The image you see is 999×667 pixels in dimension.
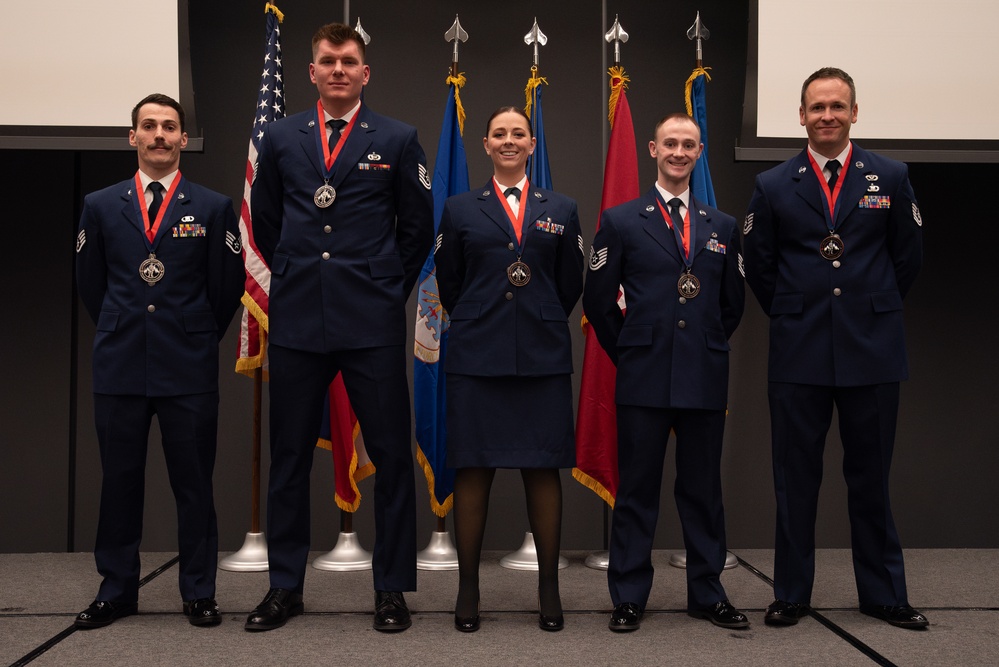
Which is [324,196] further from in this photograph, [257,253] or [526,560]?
[526,560]

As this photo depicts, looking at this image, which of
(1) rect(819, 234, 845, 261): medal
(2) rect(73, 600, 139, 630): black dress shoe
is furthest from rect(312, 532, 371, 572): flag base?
(1) rect(819, 234, 845, 261): medal

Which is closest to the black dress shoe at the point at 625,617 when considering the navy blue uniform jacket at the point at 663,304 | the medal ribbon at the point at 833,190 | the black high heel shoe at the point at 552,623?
the black high heel shoe at the point at 552,623

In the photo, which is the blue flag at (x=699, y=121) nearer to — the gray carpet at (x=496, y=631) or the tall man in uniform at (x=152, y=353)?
the gray carpet at (x=496, y=631)

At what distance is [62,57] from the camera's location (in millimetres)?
3992

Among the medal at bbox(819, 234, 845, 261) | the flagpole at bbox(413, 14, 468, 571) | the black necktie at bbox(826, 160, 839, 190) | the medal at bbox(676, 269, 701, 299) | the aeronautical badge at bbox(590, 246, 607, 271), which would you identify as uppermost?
the black necktie at bbox(826, 160, 839, 190)

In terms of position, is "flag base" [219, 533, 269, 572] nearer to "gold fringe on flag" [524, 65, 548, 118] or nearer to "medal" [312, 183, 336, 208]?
"medal" [312, 183, 336, 208]

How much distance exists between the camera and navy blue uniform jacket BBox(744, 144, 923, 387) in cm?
291

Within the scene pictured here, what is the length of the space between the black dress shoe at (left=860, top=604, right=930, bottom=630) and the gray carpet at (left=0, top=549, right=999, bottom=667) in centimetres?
4

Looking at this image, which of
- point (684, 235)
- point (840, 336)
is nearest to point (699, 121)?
point (684, 235)

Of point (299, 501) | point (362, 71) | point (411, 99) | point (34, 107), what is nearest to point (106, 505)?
point (299, 501)

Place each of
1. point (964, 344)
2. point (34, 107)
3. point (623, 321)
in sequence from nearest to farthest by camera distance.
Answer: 1. point (623, 321)
2. point (34, 107)
3. point (964, 344)

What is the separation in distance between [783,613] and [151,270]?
2266 mm

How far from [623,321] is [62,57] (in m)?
2.75

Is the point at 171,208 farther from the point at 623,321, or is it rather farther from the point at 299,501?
the point at 623,321
